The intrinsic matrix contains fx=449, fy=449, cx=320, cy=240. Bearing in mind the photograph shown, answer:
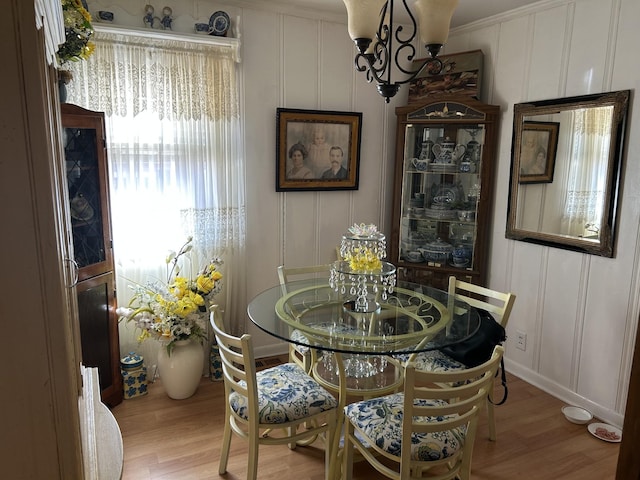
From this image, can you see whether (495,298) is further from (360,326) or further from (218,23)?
(218,23)

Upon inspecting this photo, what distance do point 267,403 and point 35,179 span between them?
4.94ft

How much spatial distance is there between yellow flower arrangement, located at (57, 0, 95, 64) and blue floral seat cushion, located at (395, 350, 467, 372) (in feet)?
7.42

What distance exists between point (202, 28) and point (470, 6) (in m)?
1.86

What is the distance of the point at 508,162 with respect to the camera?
331 centimetres

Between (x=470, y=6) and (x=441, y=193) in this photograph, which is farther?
(x=441, y=193)

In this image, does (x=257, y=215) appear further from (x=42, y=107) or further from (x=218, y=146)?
(x=42, y=107)

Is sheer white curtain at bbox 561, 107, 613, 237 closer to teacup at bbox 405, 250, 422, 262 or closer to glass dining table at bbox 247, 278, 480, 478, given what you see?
glass dining table at bbox 247, 278, 480, 478

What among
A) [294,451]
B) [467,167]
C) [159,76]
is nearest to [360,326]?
[294,451]

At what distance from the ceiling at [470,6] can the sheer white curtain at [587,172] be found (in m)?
0.92

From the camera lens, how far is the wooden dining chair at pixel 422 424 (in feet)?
5.18

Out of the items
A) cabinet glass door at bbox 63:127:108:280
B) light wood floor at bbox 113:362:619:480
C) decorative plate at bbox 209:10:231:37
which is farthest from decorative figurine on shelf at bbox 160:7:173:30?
light wood floor at bbox 113:362:619:480

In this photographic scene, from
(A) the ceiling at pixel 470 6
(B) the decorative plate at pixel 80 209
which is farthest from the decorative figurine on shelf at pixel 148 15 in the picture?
(B) the decorative plate at pixel 80 209

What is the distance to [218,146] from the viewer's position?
125 inches

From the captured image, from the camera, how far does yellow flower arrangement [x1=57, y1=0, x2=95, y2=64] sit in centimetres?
200
